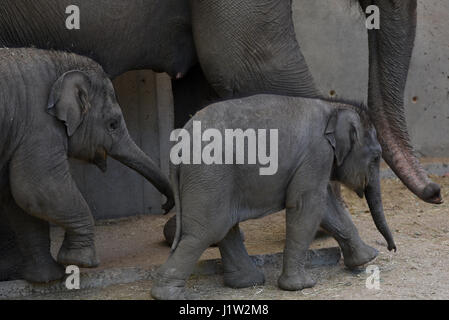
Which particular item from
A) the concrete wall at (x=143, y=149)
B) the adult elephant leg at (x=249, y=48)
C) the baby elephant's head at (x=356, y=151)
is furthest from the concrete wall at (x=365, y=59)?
the baby elephant's head at (x=356, y=151)

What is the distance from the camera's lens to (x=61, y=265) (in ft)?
12.9

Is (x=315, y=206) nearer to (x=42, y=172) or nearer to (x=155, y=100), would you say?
(x=42, y=172)

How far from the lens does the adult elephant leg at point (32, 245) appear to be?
3.86 meters

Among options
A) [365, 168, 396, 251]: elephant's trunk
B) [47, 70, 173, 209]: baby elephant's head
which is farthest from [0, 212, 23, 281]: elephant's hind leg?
[365, 168, 396, 251]: elephant's trunk

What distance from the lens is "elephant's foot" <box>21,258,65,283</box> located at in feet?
12.7

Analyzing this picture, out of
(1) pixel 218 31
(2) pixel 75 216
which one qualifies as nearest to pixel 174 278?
(2) pixel 75 216

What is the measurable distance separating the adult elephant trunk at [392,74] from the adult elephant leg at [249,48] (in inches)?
16.8

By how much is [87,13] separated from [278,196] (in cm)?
116

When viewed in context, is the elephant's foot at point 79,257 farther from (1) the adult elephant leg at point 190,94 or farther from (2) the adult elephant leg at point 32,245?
(1) the adult elephant leg at point 190,94

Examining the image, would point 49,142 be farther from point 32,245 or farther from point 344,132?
point 344,132

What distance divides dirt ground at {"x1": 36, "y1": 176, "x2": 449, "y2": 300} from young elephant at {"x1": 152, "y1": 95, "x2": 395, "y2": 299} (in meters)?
0.14

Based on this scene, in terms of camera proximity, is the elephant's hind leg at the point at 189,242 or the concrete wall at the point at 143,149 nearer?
the elephant's hind leg at the point at 189,242

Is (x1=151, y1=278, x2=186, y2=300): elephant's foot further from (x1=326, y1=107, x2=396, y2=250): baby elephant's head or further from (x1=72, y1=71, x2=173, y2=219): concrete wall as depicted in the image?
(x1=72, y1=71, x2=173, y2=219): concrete wall

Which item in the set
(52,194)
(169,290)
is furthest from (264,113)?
(52,194)
